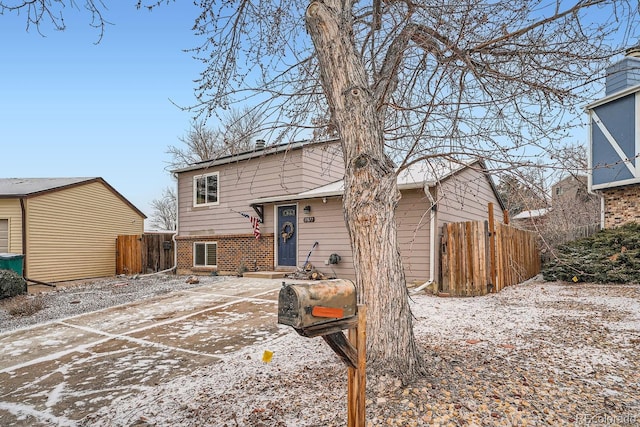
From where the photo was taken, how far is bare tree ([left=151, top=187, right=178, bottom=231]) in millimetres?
32250

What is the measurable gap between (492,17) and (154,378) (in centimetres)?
492

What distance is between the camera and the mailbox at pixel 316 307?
161 cm

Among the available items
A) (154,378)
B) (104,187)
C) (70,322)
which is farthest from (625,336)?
(104,187)

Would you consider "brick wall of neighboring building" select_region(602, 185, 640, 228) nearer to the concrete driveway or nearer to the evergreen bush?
the evergreen bush

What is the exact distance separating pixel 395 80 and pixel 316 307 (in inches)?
112

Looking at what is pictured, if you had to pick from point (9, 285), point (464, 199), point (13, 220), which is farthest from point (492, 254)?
point (13, 220)

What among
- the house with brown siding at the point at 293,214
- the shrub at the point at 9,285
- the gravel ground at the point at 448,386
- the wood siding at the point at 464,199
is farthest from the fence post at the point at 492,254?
the shrub at the point at 9,285

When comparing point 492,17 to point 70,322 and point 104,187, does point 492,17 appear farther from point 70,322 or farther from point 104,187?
point 104,187

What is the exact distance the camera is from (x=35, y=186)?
46.4ft

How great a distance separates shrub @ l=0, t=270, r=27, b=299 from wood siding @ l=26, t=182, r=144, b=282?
14.6 feet

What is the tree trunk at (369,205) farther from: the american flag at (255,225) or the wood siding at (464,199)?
the american flag at (255,225)

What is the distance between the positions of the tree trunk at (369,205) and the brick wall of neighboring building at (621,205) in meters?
10.4

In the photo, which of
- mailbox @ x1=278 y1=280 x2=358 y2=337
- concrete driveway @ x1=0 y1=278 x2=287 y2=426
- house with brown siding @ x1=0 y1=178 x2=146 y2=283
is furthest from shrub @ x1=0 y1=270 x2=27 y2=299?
mailbox @ x1=278 y1=280 x2=358 y2=337

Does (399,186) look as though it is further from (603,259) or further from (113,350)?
(113,350)
